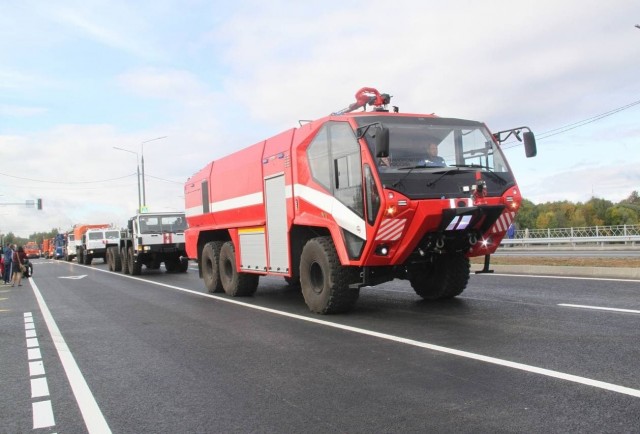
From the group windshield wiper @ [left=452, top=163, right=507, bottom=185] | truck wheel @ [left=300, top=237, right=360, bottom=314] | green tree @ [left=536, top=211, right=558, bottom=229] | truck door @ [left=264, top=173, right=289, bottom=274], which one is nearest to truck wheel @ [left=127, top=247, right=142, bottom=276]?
truck door @ [left=264, top=173, right=289, bottom=274]

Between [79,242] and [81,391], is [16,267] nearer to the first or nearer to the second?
[81,391]

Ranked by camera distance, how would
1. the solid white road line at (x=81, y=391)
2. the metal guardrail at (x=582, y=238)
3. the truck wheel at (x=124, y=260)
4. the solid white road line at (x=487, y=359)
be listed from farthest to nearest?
the metal guardrail at (x=582, y=238)
the truck wheel at (x=124, y=260)
the solid white road line at (x=487, y=359)
the solid white road line at (x=81, y=391)

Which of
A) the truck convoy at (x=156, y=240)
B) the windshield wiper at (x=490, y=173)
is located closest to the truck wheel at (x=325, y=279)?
the windshield wiper at (x=490, y=173)

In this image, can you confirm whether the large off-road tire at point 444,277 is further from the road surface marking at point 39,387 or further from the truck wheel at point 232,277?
the road surface marking at point 39,387

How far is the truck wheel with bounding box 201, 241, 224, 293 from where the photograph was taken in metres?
13.3

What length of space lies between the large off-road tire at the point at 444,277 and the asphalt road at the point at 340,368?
42 cm

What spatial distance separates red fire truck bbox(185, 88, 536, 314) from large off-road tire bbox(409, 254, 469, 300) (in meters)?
0.02

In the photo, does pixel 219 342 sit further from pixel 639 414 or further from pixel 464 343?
pixel 639 414

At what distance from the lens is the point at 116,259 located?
25.8 m

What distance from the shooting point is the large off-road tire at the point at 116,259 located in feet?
84.1

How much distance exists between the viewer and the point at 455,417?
13.5 ft

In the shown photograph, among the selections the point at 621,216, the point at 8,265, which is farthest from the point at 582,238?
the point at 621,216

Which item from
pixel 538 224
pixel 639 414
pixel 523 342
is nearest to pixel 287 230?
pixel 523 342

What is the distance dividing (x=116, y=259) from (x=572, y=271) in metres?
19.6
